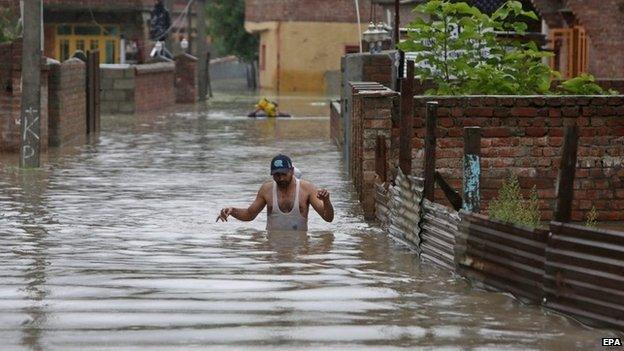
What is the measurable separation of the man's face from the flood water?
0.49m

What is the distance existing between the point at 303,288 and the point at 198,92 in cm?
4771

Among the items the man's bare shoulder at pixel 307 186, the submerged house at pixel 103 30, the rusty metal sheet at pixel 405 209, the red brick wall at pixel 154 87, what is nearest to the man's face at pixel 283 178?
the man's bare shoulder at pixel 307 186

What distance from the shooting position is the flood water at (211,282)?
9.52m

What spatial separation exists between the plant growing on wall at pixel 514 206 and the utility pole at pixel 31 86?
1021 centimetres

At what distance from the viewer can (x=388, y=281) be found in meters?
12.4

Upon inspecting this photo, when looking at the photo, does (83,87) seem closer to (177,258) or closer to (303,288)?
(177,258)

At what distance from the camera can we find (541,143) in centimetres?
1673

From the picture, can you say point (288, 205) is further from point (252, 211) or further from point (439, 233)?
point (439, 233)

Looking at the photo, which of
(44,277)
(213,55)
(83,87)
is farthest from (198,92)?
(213,55)

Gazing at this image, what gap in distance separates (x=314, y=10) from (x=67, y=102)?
141ft

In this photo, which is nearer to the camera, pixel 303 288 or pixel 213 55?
pixel 303 288

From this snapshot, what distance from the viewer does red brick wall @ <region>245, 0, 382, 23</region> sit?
7331 cm

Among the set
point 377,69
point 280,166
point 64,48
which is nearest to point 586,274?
point 280,166

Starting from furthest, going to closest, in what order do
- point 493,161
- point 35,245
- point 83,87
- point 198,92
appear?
point 198,92
point 83,87
point 493,161
point 35,245
